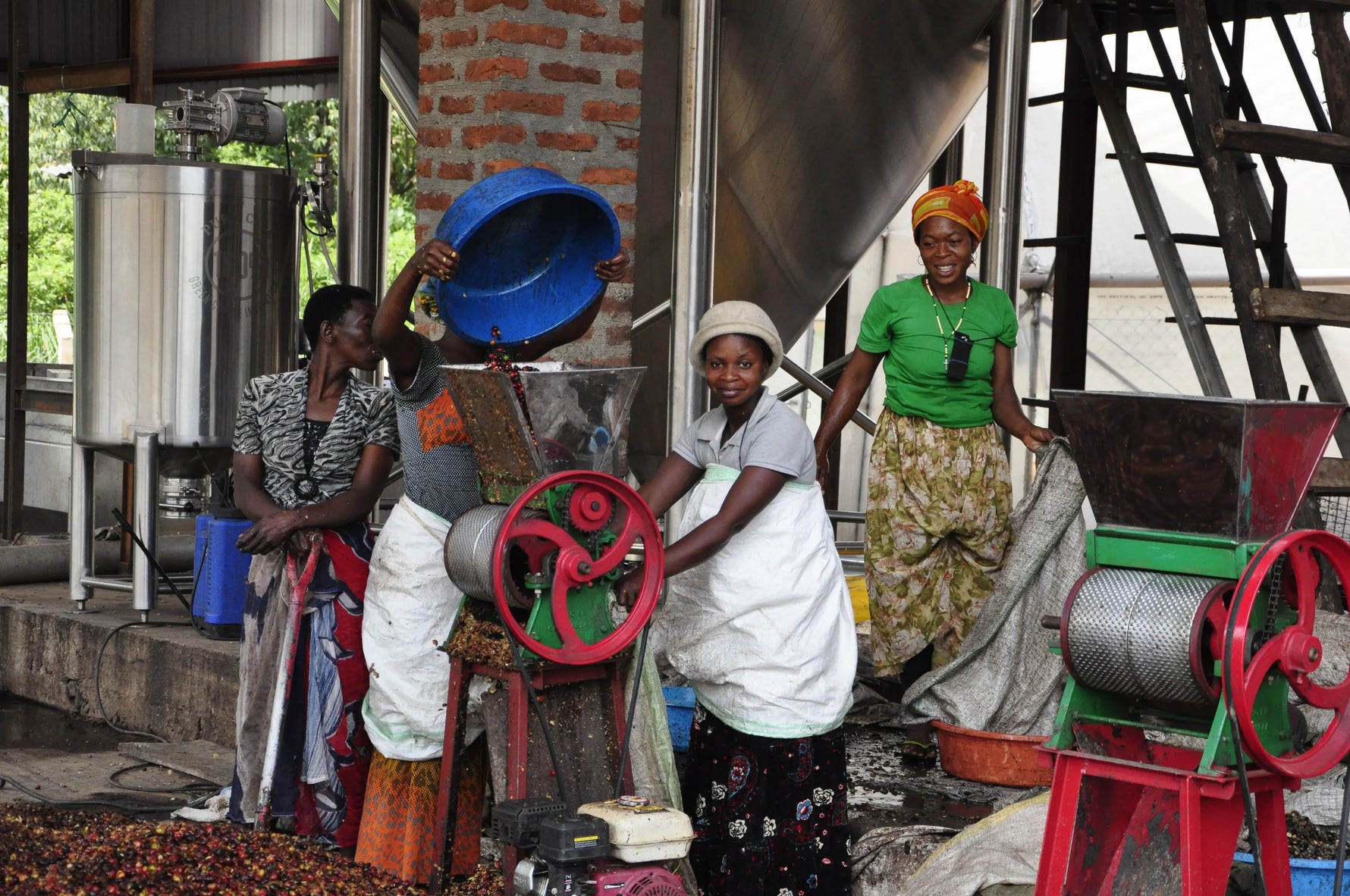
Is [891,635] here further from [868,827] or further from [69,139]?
[69,139]

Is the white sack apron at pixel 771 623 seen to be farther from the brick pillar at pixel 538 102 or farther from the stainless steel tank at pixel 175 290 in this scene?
the stainless steel tank at pixel 175 290

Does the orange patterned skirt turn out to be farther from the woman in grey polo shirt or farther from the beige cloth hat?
the beige cloth hat

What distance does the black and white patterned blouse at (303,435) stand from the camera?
3.86 metres

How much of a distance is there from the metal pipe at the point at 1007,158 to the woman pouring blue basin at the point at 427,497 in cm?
224

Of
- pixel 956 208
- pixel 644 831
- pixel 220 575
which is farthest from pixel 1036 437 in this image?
pixel 220 575

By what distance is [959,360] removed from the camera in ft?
14.3

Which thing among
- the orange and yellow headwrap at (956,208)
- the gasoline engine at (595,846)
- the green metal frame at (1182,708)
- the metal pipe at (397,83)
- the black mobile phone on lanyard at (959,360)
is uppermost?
the metal pipe at (397,83)

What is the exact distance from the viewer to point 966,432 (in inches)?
174

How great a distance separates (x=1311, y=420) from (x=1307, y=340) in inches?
82.7

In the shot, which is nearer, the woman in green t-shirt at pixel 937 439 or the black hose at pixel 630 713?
the black hose at pixel 630 713

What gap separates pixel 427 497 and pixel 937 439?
1644 mm

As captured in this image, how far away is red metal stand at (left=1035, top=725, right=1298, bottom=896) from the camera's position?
2512 millimetres

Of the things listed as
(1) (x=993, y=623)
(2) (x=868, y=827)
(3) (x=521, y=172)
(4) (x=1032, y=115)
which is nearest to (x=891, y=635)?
(1) (x=993, y=623)

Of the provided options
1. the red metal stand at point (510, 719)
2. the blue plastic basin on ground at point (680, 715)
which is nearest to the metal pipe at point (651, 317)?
the blue plastic basin on ground at point (680, 715)
